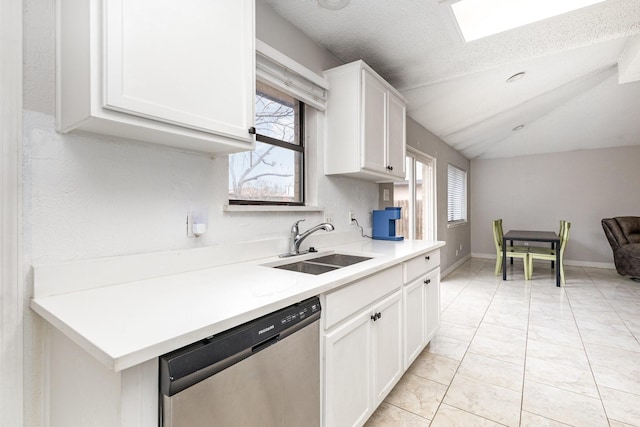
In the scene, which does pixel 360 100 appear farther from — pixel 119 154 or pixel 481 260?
pixel 481 260

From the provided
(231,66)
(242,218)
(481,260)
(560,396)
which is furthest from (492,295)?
(231,66)

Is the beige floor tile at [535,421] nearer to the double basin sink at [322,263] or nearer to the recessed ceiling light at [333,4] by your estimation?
the double basin sink at [322,263]

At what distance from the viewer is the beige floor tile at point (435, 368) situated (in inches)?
83.5

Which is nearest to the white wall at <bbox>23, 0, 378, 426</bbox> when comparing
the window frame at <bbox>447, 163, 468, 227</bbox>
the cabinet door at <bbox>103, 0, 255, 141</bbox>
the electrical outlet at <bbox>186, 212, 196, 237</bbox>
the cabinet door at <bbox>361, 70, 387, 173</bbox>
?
the electrical outlet at <bbox>186, 212, 196, 237</bbox>

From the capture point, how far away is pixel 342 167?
2254 millimetres

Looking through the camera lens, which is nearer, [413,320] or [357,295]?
[357,295]

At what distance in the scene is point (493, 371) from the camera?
2.19 meters

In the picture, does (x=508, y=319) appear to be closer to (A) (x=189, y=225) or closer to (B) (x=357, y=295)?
(B) (x=357, y=295)

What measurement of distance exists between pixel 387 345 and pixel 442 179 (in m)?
3.83

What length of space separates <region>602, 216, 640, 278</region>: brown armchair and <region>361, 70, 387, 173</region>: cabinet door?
4.66 meters

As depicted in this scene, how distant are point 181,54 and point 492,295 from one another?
169 inches

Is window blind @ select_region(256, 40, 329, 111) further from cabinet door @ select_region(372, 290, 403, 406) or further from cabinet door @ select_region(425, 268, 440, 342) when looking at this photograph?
cabinet door @ select_region(425, 268, 440, 342)

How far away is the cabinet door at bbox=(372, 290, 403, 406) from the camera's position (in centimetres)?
162

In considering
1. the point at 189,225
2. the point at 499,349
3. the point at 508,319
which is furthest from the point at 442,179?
the point at 189,225
